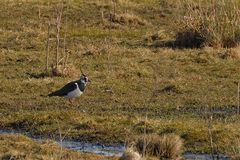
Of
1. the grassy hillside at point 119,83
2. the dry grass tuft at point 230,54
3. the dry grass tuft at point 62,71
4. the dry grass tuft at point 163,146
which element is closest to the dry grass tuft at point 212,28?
the grassy hillside at point 119,83

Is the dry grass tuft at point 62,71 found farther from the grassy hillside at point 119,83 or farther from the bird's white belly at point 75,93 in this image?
the bird's white belly at point 75,93

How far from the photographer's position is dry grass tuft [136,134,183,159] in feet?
36.3

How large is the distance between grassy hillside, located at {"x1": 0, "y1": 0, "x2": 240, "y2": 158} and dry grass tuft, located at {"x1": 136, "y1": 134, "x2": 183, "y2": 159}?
2.32 feet

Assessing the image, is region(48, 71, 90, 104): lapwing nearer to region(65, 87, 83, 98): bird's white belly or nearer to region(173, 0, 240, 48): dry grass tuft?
region(65, 87, 83, 98): bird's white belly

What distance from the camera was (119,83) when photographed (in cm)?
1684

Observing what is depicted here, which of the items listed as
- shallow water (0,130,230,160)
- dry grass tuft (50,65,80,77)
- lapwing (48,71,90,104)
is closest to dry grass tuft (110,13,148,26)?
dry grass tuft (50,65,80,77)

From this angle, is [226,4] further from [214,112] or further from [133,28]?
[214,112]

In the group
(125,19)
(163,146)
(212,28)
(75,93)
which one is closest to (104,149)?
(163,146)

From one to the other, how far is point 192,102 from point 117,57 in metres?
4.94

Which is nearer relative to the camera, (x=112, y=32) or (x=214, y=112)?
(x=214, y=112)

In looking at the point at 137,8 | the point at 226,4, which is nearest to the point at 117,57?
the point at 226,4

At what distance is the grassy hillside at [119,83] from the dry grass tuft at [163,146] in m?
0.71

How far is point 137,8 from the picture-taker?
94.8 ft

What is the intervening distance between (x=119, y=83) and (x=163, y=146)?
5.86 metres
